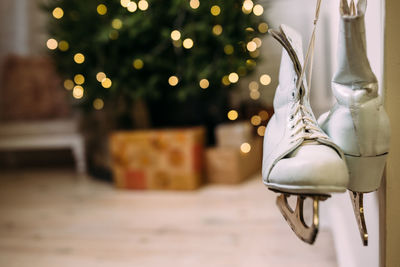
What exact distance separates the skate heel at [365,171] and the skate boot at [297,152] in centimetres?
3

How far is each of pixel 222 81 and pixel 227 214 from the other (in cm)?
66

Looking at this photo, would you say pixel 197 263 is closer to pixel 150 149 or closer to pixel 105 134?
pixel 150 149

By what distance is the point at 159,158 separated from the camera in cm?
185

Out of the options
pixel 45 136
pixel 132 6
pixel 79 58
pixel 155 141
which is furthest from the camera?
pixel 45 136

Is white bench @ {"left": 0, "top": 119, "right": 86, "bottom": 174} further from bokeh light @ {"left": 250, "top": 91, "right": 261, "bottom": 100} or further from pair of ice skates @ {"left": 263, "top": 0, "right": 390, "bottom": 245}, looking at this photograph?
pair of ice skates @ {"left": 263, "top": 0, "right": 390, "bottom": 245}

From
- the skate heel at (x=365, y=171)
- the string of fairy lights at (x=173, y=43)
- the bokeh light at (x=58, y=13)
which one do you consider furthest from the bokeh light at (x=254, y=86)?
the skate heel at (x=365, y=171)

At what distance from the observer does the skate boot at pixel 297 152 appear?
0.44m

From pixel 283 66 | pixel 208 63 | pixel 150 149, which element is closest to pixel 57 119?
pixel 150 149

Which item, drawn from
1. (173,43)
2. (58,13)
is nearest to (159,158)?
(173,43)

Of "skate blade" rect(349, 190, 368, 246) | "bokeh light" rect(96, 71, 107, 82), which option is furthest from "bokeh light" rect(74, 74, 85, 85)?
"skate blade" rect(349, 190, 368, 246)

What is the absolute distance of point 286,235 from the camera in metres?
1.21

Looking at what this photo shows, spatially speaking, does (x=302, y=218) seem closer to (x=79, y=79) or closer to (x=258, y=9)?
(x=258, y=9)

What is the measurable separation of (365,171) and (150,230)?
3.19ft

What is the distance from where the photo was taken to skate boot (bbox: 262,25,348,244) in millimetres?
438
